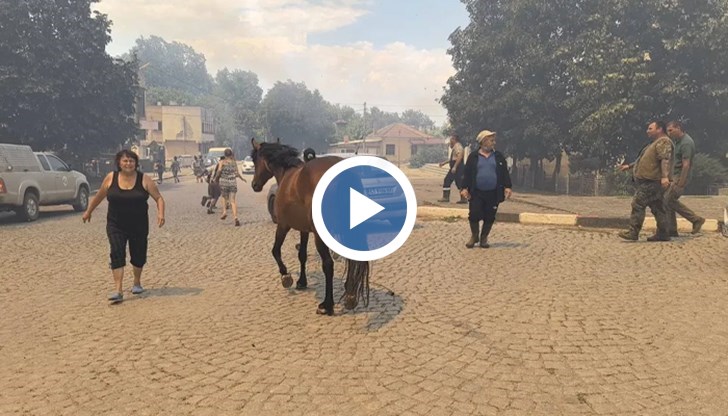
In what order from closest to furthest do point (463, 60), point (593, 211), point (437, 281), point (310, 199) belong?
point (310, 199) < point (437, 281) < point (593, 211) < point (463, 60)

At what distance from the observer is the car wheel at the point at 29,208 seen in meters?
12.8

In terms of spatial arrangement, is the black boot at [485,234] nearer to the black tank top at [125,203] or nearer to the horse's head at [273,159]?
the horse's head at [273,159]

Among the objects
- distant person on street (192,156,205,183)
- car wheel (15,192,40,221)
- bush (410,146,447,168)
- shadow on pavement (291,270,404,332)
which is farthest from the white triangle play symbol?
bush (410,146,447,168)

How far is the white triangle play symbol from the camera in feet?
16.7

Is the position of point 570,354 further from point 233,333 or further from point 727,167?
point 727,167

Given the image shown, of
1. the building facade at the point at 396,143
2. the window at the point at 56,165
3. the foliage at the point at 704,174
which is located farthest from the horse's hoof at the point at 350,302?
the building facade at the point at 396,143

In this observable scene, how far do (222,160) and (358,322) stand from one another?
8342mm

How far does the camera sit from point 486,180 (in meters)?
8.23

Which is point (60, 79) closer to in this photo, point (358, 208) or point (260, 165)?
point (260, 165)

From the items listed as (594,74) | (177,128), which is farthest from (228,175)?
(177,128)

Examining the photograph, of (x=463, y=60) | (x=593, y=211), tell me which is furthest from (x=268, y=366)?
(x=463, y=60)

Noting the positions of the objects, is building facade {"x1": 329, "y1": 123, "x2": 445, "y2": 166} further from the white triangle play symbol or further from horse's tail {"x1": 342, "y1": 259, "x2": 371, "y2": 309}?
horse's tail {"x1": 342, "y1": 259, "x2": 371, "y2": 309}

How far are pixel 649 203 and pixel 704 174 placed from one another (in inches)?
562

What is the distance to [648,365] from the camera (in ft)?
12.6
